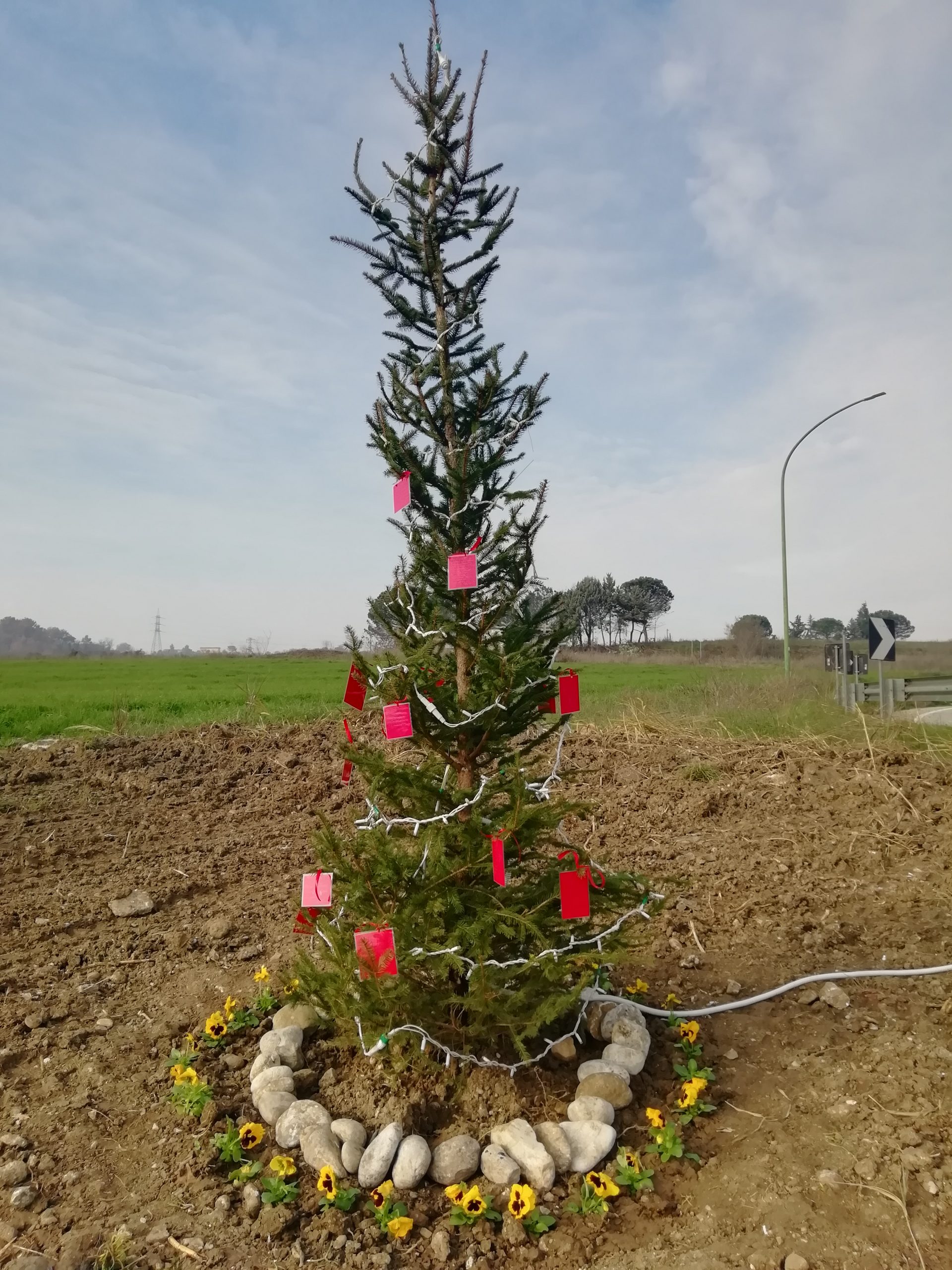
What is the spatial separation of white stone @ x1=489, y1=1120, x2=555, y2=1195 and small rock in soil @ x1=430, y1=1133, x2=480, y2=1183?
3.7 inches

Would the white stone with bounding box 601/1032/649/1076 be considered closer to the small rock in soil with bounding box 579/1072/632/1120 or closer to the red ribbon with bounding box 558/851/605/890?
the small rock in soil with bounding box 579/1072/632/1120

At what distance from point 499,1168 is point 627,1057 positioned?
0.71 m

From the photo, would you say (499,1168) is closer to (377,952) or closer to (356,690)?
(377,952)

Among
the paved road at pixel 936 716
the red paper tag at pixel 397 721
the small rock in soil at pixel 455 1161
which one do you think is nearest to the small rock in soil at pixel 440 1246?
the small rock in soil at pixel 455 1161

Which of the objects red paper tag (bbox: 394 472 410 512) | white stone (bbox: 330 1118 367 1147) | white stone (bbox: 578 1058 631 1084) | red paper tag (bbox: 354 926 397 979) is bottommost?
white stone (bbox: 330 1118 367 1147)

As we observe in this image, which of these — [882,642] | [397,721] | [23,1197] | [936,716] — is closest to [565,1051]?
[397,721]

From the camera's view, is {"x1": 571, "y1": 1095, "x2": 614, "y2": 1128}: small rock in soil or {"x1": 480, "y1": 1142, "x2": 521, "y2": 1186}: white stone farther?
{"x1": 571, "y1": 1095, "x2": 614, "y2": 1128}: small rock in soil

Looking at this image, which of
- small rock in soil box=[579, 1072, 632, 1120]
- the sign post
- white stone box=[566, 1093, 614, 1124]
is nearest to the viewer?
white stone box=[566, 1093, 614, 1124]

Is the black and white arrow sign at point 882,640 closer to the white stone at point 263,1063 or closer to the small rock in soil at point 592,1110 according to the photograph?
the small rock in soil at point 592,1110

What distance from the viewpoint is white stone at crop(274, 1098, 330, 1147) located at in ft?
9.28

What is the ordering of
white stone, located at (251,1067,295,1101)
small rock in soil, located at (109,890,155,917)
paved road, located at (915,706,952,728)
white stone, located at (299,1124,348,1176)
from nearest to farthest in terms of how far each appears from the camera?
1. white stone, located at (299,1124,348,1176)
2. white stone, located at (251,1067,295,1101)
3. small rock in soil, located at (109,890,155,917)
4. paved road, located at (915,706,952,728)

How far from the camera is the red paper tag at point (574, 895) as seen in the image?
2738 millimetres

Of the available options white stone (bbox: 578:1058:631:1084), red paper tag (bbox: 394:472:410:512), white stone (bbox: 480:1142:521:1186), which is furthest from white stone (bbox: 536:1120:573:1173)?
red paper tag (bbox: 394:472:410:512)

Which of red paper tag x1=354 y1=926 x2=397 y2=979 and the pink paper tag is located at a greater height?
the pink paper tag
